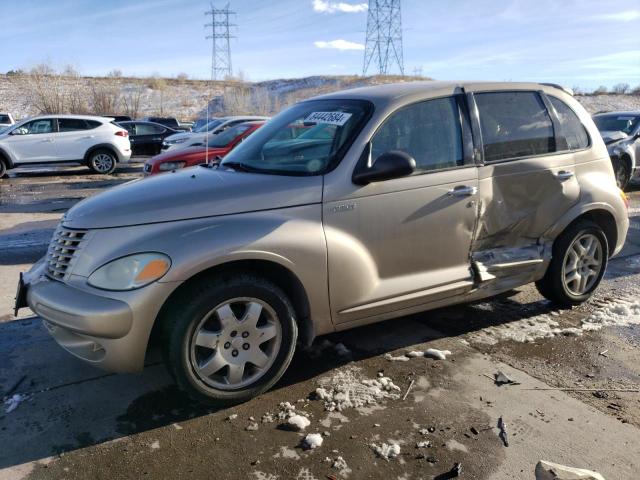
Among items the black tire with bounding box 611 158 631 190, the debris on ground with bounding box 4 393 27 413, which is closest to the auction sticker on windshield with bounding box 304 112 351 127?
the debris on ground with bounding box 4 393 27 413

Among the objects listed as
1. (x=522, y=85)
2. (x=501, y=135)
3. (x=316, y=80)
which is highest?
(x=316, y=80)

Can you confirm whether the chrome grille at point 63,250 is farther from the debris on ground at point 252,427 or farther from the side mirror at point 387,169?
the side mirror at point 387,169

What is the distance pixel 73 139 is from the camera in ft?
50.9

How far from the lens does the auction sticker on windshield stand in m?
3.80

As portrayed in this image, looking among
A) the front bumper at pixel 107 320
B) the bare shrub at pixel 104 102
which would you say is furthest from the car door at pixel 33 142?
the bare shrub at pixel 104 102

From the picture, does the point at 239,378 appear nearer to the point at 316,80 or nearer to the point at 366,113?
the point at 366,113

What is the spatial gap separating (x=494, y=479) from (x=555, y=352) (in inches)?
65.2

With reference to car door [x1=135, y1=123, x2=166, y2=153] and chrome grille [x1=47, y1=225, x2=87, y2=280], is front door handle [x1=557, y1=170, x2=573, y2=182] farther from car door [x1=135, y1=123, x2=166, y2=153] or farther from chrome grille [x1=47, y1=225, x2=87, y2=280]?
car door [x1=135, y1=123, x2=166, y2=153]

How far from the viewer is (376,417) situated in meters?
3.16

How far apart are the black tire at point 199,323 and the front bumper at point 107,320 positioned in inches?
4.7

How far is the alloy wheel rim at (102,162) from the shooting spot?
52.1 ft

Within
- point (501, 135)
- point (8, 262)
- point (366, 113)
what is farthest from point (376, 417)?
point (8, 262)

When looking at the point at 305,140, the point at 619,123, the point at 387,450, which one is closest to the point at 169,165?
the point at 305,140

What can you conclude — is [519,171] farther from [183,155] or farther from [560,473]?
[183,155]
